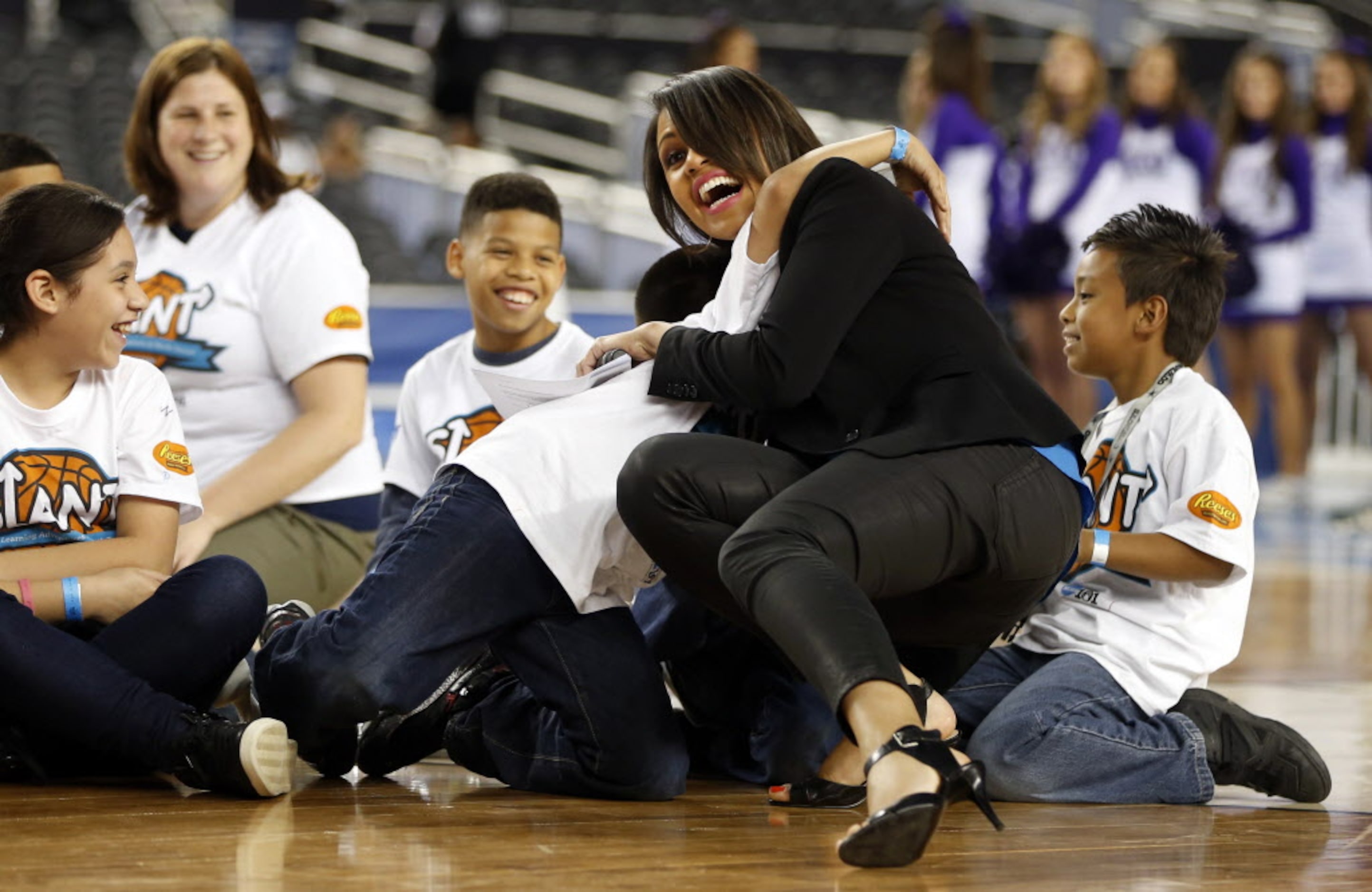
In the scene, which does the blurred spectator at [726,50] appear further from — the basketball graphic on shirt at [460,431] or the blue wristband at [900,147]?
the blue wristband at [900,147]

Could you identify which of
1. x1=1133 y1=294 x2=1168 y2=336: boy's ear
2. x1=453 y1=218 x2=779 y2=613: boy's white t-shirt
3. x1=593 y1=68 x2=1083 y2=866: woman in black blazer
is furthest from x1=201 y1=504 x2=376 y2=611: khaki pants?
x1=1133 y1=294 x2=1168 y2=336: boy's ear

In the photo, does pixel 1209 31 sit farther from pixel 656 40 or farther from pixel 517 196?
pixel 517 196

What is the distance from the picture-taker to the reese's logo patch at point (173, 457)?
85.8 inches

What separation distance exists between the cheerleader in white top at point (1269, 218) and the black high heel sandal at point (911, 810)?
18.3ft

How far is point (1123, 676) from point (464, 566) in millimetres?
831

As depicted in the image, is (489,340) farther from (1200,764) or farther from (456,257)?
(1200,764)

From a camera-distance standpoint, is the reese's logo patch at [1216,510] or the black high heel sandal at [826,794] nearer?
the black high heel sandal at [826,794]

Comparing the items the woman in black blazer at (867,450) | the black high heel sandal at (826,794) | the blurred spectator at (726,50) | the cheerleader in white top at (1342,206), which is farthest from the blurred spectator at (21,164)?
the cheerleader in white top at (1342,206)

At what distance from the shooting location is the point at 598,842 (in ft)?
5.65

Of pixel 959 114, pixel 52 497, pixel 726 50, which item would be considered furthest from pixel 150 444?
pixel 959 114

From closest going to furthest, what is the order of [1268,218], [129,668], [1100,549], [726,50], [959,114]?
[129,668], [1100,549], [726,50], [959,114], [1268,218]

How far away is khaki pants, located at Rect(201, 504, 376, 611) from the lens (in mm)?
2604


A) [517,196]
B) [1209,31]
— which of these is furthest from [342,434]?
[1209,31]

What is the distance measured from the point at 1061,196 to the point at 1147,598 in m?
4.55
